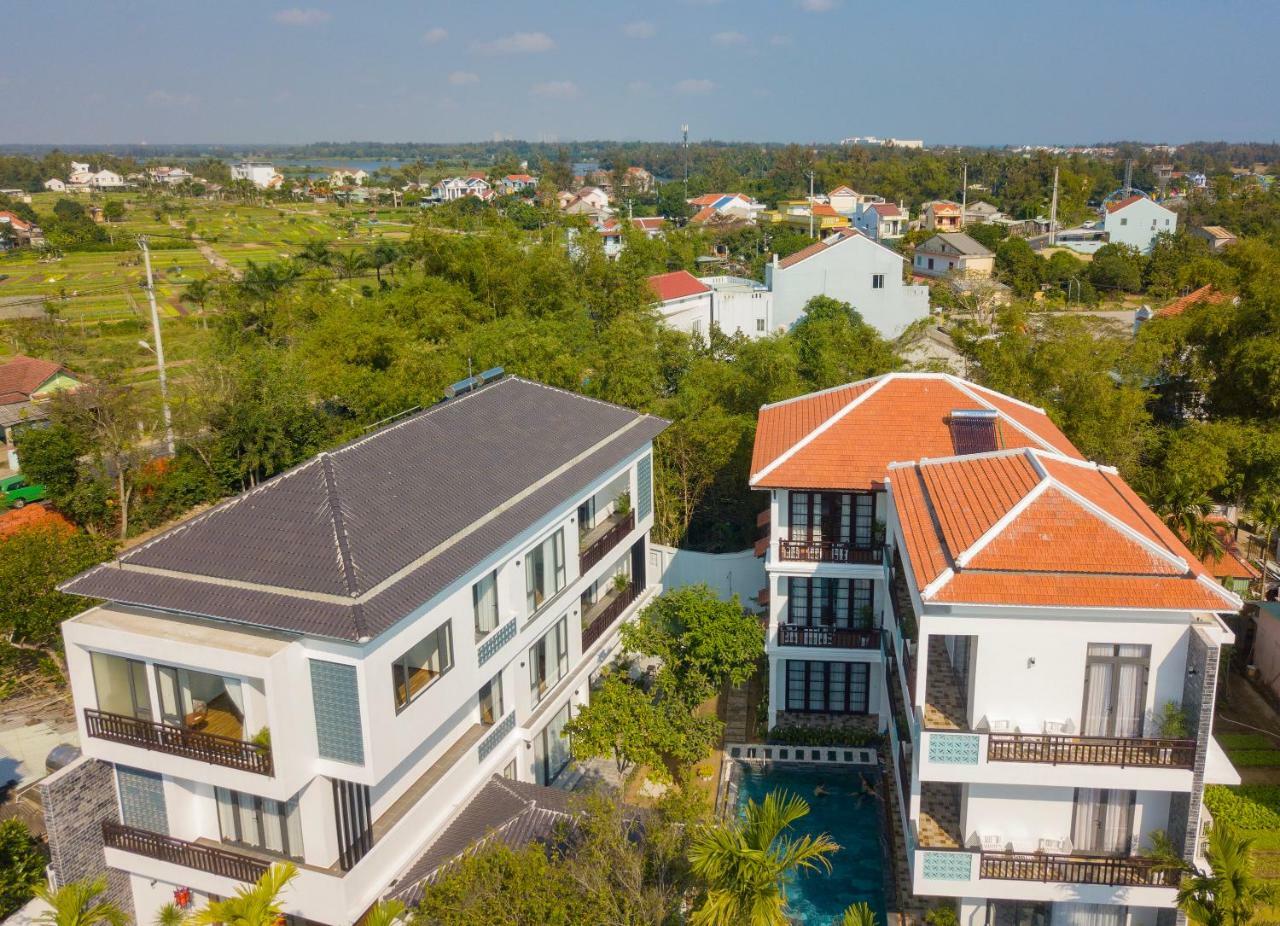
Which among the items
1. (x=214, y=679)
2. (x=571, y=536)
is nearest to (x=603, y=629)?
(x=571, y=536)

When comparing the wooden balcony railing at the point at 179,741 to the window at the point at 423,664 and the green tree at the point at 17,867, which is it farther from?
the green tree at the point at 17,867

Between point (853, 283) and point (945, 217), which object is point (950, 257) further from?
point (853, 283)

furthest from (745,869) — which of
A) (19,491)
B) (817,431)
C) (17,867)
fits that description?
(19,491)

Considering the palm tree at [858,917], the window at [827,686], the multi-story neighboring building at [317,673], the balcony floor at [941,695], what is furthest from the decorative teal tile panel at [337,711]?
the window at [827,686]

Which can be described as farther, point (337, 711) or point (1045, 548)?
point (1045, 548)

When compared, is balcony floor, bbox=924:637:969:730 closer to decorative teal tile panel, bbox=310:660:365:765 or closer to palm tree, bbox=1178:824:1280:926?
palm tree, bbox=1178:824:1280:926

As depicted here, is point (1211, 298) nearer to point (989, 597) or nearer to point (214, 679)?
point (989, 597)
